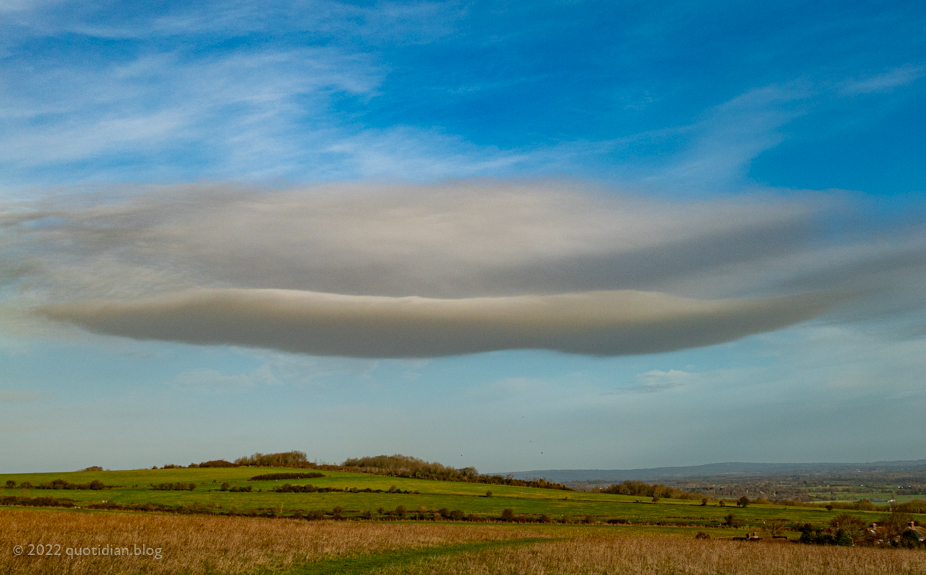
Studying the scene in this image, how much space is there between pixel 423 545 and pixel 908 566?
79.1 feet

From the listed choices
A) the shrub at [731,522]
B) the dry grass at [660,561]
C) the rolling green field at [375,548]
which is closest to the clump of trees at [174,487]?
the rolling green field at [375,548]

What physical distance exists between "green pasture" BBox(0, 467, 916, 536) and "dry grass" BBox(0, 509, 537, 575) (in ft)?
88.6

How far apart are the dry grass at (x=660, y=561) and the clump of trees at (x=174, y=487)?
67231mm

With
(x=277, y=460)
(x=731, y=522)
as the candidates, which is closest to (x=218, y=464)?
(x=277, y=460)

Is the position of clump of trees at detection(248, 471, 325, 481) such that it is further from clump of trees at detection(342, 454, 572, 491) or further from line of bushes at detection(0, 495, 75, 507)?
line of bushes at detection(0, 495, 75, 507)

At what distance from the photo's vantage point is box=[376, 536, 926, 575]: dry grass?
28688 millimetres

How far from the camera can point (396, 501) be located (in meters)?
84.0

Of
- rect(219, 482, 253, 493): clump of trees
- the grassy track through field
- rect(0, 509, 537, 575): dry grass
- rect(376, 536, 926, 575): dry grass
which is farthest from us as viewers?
rect(219, 482, 253, 493): clump of trees

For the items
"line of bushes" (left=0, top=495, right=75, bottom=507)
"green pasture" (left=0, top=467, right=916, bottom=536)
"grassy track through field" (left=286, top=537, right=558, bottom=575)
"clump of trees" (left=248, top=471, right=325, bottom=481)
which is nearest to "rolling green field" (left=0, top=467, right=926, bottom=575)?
"grassy track through field" (left=286, top=537, right=558, bottom=575)

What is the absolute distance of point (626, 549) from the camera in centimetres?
3597

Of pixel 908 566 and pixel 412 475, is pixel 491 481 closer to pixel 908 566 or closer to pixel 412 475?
pixel 412 475

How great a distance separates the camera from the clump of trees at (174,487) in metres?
89.5

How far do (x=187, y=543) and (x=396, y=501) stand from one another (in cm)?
5579

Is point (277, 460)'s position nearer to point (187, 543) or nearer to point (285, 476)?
point (285, 476)
